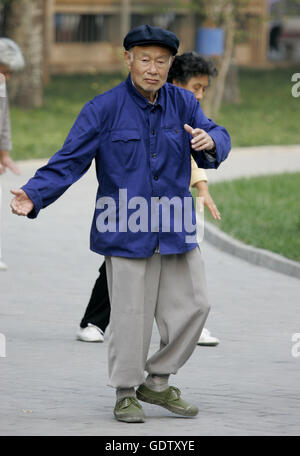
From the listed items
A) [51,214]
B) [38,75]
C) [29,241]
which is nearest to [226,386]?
[29,241]

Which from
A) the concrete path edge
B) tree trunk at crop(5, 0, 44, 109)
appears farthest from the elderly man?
tree trunk at crop(5, 0, 44, 109)

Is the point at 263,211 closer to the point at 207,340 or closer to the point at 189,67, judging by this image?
the point at 207,340

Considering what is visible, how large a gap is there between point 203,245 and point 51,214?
2.36 metres

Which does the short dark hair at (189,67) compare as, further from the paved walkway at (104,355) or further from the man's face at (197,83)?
the paved walkway at (104,355)

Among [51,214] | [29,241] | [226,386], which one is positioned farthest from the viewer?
[51,214]

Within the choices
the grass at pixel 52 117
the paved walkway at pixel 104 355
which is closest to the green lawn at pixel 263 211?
the paved walkway at pixel 104 355

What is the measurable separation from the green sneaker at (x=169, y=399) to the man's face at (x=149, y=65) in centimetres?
144

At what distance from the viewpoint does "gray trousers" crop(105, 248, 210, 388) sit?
568cm

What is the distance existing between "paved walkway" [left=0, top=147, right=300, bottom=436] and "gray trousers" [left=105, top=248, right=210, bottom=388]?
283 mm

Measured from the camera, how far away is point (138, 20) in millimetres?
41312

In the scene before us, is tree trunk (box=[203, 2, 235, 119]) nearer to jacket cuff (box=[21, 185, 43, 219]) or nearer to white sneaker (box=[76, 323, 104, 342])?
white sneaker (box=[76, 323, 104, 342])

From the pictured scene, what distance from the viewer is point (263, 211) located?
13.9 m

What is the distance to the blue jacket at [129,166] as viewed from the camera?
18.4ft

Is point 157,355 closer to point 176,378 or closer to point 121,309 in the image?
point 121,309
